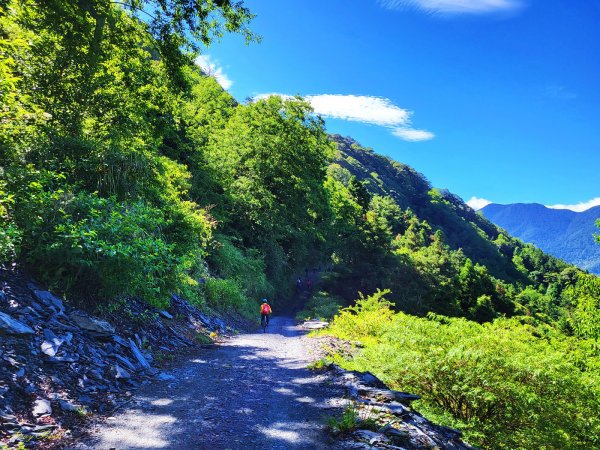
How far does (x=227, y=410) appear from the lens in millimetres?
5766

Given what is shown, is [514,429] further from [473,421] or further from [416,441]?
[416,441]

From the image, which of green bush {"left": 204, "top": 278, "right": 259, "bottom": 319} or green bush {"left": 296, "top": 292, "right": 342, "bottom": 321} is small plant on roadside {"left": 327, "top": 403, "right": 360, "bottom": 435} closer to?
green bush {"left": 204, "top": 278, "right": 259, "bottom": 319}

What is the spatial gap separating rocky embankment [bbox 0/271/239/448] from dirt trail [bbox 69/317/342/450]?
484mm

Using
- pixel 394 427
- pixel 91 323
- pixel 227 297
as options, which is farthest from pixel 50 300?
pixel 227 297

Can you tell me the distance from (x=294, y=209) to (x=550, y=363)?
81.5 ft

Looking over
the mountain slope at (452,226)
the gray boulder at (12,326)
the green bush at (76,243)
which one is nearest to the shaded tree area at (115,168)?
the green bush at (76,243)

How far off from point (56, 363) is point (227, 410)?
275 centimetres

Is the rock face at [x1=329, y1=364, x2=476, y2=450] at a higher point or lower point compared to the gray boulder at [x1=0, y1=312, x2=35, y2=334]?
lower

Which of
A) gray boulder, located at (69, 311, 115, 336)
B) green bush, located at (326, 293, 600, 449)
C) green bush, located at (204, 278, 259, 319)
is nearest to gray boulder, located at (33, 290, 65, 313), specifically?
gray boulder, located at (69, 311, 115, 336)

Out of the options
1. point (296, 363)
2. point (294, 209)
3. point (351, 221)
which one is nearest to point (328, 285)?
point (351, 221)

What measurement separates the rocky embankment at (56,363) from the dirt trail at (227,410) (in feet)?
1.59

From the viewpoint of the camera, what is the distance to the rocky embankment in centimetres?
446

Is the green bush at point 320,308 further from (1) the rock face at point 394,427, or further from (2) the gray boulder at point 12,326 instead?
(2) the gray boulder at point 12,326

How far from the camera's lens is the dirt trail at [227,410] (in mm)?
4598
